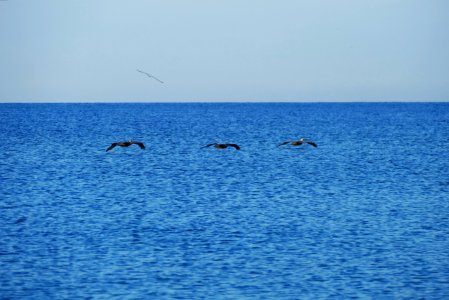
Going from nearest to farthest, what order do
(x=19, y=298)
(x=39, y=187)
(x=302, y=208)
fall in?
(x=19, y=298), (x=302, y=208), (x=39, y=187)

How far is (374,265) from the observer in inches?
906

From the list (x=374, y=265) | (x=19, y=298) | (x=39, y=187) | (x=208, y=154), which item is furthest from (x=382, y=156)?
(x=19, y=298)

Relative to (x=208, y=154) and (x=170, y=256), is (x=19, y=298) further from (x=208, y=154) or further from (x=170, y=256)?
(x=208, y=154)

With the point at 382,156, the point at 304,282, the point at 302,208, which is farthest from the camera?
the point at 382,156

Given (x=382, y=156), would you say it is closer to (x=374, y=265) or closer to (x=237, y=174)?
(x=237, y=174)

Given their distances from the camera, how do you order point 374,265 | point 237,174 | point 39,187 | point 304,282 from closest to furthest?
point 304,282 < point 374,265 < point 39,187 < point 237,174

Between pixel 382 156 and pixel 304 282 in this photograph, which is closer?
pixel 304 282

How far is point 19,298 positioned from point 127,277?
116 inches

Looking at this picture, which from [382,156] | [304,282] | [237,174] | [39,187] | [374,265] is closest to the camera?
[304,282]

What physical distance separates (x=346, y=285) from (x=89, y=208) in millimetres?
15944

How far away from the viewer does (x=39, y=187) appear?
42.6 m

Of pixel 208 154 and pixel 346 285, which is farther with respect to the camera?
pixel 208 154

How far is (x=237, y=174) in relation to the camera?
163ft

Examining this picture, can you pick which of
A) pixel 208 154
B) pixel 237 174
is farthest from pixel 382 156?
pixel 237 174
